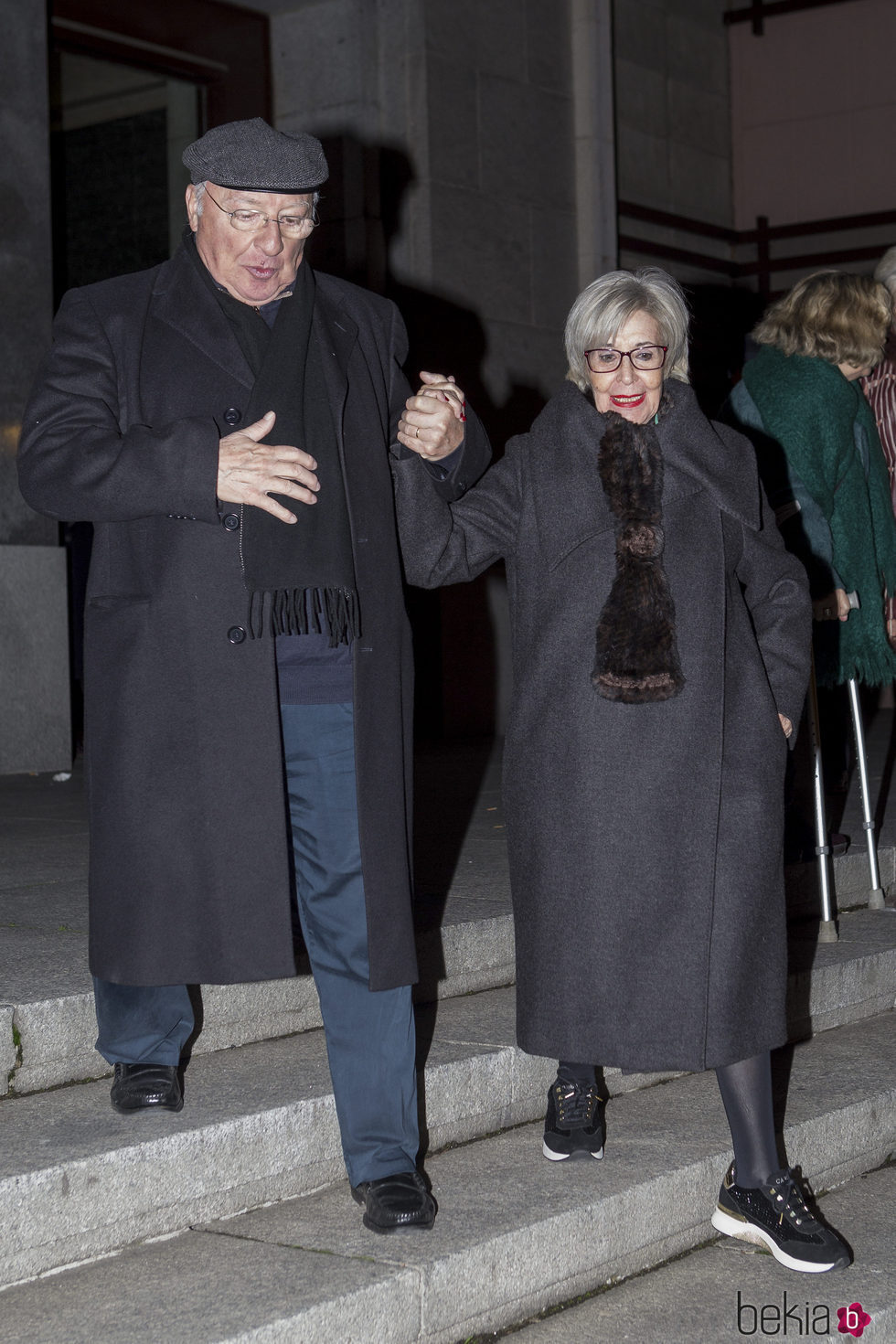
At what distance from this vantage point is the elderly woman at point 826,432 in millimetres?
4797

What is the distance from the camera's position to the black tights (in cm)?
316

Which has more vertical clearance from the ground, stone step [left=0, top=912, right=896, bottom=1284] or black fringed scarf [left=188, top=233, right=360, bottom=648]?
black fringed scarf [left=188, top=233, right=360, bottom=648]

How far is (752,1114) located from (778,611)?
978 mm

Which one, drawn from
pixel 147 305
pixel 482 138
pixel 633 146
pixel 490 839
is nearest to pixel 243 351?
pixel 147 305

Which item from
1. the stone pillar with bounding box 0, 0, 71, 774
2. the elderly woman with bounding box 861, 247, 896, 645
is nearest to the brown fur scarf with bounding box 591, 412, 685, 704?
the elderly woman with bounding box 861, 247, 896, 645

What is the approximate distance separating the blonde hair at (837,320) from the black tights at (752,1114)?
237cm

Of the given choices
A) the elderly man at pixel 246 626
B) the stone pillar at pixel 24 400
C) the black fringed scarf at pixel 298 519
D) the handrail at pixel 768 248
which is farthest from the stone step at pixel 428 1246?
the handrail at pixel 768 248

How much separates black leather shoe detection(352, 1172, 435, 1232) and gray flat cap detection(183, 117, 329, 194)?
1.78m

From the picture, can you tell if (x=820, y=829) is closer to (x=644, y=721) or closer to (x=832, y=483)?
(x=832, y=483)

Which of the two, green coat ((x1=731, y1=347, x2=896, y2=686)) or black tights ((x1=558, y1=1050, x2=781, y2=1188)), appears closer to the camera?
black tights ((x1=558, y1=1050, x2=781, y2=1188))

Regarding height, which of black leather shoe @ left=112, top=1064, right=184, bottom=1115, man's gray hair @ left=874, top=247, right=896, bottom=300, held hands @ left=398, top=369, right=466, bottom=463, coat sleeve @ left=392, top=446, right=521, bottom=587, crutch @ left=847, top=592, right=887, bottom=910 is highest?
man's gray hair @ left=874, top=247, right=896, bottom=300

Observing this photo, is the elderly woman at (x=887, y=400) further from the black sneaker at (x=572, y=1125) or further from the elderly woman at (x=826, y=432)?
the black sneaker at (x=572, y=1125)

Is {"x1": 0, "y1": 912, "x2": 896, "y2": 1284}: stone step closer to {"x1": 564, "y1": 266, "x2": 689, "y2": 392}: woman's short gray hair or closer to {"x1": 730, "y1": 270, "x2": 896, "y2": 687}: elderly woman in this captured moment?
{"x1": 564, "y1": 266, "x2": 689, "y2": 392}: woman's short gray hair

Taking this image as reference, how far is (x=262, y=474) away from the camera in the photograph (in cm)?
285
